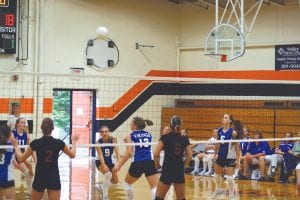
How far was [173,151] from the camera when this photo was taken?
8.82 m

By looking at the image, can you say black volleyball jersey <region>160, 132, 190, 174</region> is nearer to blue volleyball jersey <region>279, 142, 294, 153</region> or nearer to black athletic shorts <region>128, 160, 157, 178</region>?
black athletic shorts <region>128, 160, 157, 178</region>

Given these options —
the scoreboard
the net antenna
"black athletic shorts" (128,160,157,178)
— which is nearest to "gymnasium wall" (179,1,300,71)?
the net antenna

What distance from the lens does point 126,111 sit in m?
21.2

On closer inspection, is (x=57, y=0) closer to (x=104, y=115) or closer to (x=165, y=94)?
(x=104, y=115)

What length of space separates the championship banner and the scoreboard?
341 inches

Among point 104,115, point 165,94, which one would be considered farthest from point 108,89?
point 165,94

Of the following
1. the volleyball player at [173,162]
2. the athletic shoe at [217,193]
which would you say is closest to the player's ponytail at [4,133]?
the volleyball player at [173,162]

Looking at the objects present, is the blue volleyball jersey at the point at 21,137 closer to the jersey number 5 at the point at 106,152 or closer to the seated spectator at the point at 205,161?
the jersey number 5 at the point at 106,152

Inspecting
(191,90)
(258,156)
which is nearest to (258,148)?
(258,156)

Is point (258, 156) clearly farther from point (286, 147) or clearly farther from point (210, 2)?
point (210, 2)

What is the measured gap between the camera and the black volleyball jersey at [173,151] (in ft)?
28.9

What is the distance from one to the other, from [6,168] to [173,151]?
240cm

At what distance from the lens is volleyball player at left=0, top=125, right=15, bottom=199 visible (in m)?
8.66

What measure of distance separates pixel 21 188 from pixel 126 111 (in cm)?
773
